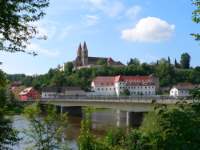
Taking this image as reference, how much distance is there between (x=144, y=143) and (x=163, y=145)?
0.67m

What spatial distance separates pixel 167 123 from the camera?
8.74 m

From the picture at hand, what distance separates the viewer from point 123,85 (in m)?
161

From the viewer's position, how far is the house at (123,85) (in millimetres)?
161625

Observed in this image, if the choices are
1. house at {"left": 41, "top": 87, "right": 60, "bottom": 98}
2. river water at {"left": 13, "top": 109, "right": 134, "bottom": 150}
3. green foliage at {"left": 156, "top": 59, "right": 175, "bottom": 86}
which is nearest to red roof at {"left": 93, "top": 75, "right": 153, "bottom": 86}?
green foliage at {"left": 156, "top": 59, "right": 175, "bottom": 86}

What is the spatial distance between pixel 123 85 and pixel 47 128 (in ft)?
484

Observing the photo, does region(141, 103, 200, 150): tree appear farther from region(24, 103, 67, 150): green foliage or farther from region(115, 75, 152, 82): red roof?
region(115, 75, 152, 82): red roof

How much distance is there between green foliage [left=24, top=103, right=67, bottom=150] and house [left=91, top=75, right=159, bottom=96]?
146 metres

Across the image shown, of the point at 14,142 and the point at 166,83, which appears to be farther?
the point at 166,83

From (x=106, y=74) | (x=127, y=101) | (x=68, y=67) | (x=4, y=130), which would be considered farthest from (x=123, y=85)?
(x=4, y=130)

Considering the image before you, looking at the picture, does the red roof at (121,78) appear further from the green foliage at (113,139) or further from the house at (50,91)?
the green foliage at (113,139)

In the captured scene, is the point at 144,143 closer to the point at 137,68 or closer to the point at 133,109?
the point at 133,109

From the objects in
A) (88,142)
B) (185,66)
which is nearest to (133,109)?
(88,142)

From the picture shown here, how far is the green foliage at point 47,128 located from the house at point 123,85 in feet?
478

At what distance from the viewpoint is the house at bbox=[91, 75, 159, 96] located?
16162 cm
